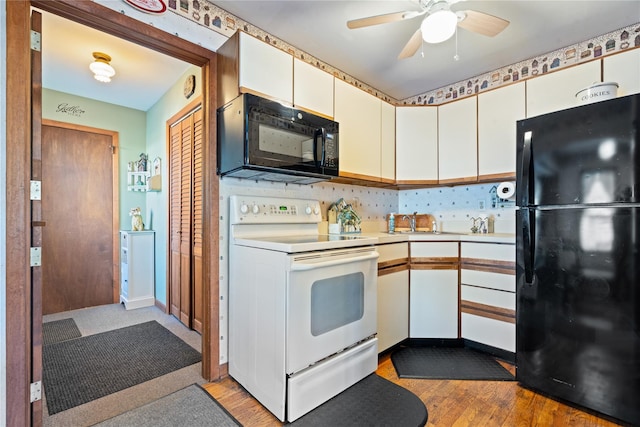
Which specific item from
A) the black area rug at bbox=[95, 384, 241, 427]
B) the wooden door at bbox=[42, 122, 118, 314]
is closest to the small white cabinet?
the wooden door at bbox=[42, 122, 118, 314]

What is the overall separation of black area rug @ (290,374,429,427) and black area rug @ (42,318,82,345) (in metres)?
2.41

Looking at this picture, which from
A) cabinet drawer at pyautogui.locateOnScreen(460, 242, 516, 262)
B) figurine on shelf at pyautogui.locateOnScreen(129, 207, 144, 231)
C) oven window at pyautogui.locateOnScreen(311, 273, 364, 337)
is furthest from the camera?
figurine on shelf at pyautogui.locateOnScreen(129, 207, 144, 231)

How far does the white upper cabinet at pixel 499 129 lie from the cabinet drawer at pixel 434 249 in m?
0.67

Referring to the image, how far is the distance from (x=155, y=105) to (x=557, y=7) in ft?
13.2

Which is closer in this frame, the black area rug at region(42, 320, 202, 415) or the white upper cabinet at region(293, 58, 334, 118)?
the black area rug at region(42, 320, 202, 415)

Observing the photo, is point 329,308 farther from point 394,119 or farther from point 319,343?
point 394,119

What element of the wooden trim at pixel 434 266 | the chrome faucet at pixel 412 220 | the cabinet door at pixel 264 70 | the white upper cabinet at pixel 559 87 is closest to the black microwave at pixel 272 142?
the cabinet door at pixel 264 70

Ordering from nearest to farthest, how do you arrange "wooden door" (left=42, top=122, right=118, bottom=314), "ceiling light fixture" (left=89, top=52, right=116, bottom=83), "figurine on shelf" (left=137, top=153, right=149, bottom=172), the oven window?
the oven window
"ceiling light fixture" (left=89, top=52, right=116, bottom=83)
"wooden door" (left=42, top=122, right=118, bottom=314)
"figurine on shelf" (left=137, top=153, right=149, bottom=172)

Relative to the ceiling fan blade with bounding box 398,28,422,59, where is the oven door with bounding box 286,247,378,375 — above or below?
below

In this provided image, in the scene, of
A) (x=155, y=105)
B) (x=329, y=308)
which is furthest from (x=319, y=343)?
(x=155, y=105)

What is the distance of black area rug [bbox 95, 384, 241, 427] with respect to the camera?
151cm

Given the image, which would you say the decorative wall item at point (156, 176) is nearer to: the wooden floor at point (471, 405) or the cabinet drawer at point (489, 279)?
the wooden floor at point (471, 405)

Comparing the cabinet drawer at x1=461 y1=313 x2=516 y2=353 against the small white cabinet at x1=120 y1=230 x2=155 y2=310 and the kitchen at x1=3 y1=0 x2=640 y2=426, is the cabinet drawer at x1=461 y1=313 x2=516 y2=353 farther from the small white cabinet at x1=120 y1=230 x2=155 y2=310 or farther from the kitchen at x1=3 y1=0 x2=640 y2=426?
the small white cabinet at x1=120 y1=230 x2=155 y2=310

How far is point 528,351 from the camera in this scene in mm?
1788
